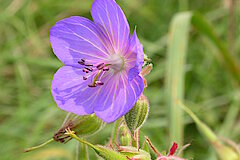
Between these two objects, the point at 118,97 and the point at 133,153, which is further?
the point at 118,97

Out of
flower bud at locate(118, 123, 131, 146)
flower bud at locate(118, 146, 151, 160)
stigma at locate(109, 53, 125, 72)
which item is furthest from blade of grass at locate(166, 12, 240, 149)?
flower bud at locate(118, 146, 151, 160)

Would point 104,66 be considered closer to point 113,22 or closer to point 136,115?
point 113,22

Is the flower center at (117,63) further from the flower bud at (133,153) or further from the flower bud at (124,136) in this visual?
the flower bud at (133,153)

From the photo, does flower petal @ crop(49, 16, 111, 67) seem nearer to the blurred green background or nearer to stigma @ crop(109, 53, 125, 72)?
stigma @ crop(109, 53, 125, 72)

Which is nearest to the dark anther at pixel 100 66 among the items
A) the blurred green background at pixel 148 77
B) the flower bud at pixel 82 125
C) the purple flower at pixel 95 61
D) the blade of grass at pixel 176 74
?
the purple flower at pixel 95 61

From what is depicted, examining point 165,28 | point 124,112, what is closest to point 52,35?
point 124,112

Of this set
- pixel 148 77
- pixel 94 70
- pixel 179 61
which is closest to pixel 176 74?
pixel 179 61
